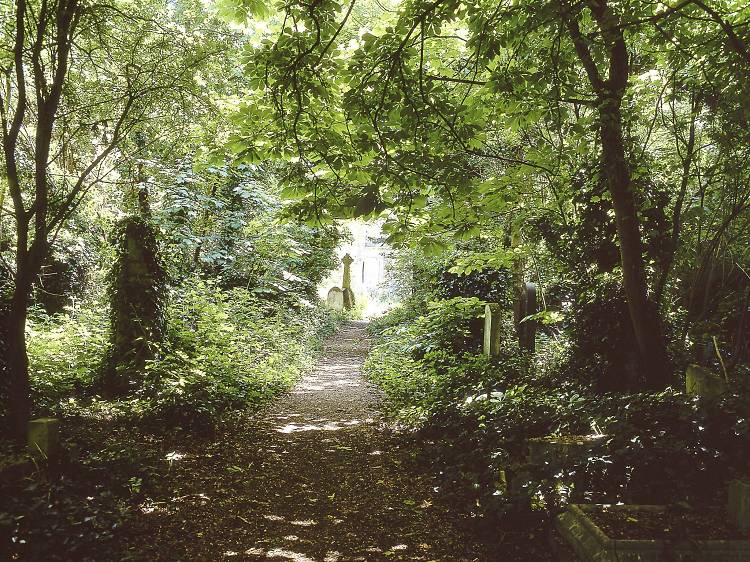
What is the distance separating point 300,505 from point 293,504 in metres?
0.08

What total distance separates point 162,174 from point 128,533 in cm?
816

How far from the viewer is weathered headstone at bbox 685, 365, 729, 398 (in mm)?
4812

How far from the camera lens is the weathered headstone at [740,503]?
3178 millimetres

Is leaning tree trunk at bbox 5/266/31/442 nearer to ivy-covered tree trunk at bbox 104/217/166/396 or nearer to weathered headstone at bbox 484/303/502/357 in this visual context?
ivy-covered tree trunk at bbox 104/217/166/396

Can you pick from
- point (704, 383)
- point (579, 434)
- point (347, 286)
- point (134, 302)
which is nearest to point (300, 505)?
point (579, 434)

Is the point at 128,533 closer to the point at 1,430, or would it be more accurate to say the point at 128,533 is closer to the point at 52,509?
the point at 52,509

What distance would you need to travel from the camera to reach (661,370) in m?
5.92

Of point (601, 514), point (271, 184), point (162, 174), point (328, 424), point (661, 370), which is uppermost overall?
point (271, 184)

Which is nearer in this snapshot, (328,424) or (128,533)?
(128,533)

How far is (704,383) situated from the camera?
16.5 ft

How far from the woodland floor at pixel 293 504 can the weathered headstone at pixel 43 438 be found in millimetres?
432

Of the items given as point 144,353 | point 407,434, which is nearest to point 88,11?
point 144,353

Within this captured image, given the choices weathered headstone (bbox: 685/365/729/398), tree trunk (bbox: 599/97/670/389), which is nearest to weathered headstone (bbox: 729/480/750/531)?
weathered headstone (bbox: 685/365/729/398)

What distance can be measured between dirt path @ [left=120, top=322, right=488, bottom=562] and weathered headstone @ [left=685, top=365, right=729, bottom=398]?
2.90 metres
